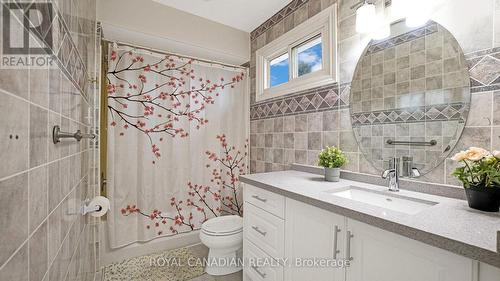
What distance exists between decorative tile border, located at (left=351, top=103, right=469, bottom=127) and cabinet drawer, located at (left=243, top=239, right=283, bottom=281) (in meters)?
1.10

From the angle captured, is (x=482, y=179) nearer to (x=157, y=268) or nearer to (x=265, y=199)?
(x=265, y=199)

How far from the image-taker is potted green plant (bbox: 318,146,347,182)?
147 centimetres

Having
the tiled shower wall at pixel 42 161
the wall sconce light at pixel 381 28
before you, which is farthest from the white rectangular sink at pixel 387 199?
the tiled shower wall at pixel 42 161

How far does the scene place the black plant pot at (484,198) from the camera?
812mm

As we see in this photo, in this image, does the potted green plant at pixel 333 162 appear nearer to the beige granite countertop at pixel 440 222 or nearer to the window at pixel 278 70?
the beige granite countertop at pixel 440 222

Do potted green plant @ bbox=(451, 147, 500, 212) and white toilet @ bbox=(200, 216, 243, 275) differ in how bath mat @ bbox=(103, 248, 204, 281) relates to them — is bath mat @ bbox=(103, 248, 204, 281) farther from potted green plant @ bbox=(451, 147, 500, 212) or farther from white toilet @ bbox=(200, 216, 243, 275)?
potted green plant @ bbox=(451, 147, 500, 212)

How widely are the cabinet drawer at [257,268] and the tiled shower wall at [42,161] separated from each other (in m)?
1.02

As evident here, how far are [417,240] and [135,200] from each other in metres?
2.19

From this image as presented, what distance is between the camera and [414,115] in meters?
1.21

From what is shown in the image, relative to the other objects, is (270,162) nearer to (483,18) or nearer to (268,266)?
(268,266)

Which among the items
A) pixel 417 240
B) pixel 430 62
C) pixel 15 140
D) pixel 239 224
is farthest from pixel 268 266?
pixel 430 62

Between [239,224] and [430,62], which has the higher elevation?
[430,62]

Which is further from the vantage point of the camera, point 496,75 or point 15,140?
point 496,75

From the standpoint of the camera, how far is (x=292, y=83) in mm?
2021
